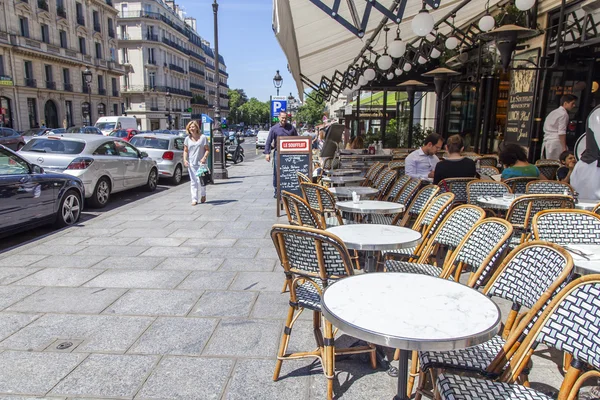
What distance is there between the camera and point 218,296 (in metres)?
3.77

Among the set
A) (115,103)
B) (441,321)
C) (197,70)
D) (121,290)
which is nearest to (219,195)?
(121,290)

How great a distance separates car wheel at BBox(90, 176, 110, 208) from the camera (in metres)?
8.13

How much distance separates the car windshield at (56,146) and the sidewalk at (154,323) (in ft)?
8.63

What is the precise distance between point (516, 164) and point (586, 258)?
9.52 ft

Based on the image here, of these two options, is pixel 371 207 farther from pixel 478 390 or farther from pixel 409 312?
pixel 478 390

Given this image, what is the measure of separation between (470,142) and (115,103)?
47327 millimetres

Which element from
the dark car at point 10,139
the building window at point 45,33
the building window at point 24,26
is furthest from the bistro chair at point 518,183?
the building window at point 45,33

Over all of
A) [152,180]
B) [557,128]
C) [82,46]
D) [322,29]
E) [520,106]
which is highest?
[82,46]

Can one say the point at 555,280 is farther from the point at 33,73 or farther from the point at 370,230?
the point at 33,73

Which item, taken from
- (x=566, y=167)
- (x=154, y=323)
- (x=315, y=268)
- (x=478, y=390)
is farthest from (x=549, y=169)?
(x=154, y=323)

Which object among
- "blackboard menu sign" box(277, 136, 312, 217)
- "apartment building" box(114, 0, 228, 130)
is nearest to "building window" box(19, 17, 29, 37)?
"apartment building" box(114, 0, 228, 130)

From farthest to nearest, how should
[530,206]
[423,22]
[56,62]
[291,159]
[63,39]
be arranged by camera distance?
[63,39] → [56,62] → [291,159] → [423,22] → [530,206]

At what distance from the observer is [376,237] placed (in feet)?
9.63

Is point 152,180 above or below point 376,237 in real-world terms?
below
